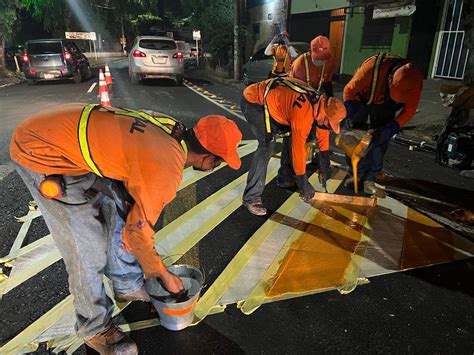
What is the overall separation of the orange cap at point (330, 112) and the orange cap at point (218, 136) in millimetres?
1361

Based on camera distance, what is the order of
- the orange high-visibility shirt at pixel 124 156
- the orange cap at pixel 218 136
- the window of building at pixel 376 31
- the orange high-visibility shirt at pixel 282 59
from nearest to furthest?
the orange high-visibility shirt at pixel 124 156
the orange cap at pixel 218 136
the orange high-visibility shirt at pixel 282 59
the window of building at pixel 376 31

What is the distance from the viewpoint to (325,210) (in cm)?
390

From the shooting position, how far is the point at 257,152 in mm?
3777

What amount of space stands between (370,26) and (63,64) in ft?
35.8

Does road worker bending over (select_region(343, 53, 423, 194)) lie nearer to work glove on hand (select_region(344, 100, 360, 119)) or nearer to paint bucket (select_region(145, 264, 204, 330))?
work glove on hand (select_region(344, 100, 360, 119))

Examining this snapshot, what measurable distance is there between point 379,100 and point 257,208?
6.06 feet

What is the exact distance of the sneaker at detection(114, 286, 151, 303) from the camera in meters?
2.49

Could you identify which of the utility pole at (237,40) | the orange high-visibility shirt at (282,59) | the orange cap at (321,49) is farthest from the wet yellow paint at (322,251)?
the utility pole at (237,40)

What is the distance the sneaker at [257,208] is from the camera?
381 centimetres

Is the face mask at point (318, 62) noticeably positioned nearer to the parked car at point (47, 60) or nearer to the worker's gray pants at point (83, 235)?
the worker's gray pants at point (83, 235)

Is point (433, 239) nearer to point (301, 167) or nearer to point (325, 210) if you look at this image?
point (325, 210)

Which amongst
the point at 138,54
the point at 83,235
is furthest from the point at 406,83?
the point at 138,54

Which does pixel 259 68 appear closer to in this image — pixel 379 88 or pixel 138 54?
pixel 138 54

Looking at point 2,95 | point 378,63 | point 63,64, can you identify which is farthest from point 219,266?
point 63,64
